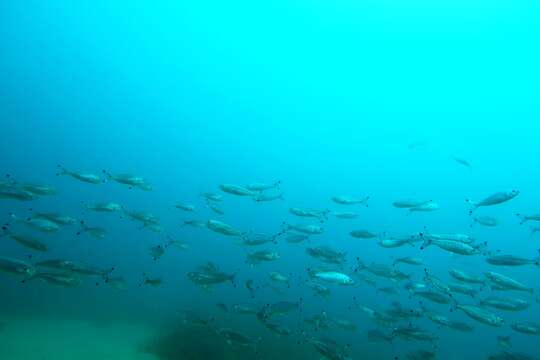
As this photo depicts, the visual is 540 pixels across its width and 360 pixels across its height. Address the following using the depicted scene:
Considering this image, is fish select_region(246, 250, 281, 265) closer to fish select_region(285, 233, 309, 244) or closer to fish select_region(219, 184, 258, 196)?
fish select_region(285, 233, 309, 244)

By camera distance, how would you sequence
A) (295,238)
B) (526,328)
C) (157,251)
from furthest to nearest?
(295,238)
(157,251)
(526,328)

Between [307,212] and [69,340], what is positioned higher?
[307,212]

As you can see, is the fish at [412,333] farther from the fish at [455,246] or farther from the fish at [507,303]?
the fish at [455,246]

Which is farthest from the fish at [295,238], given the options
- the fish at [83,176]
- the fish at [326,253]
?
the fish at [83,176]

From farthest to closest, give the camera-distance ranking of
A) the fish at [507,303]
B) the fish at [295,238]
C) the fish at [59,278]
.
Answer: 1. the fish at [295,238]
2. the fish at [507,303]
3. the fish at [59,278]

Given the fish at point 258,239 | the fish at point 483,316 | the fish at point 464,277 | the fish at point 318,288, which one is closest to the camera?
the fish at point 483,316

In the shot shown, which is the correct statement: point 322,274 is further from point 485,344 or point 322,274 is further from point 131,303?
point 485,344

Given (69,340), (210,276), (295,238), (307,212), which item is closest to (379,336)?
(295,238)

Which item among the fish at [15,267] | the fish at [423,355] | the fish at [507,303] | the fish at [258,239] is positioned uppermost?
the fish at [258,239]

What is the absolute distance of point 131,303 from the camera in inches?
961

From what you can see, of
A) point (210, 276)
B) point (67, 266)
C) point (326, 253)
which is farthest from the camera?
point (326, 253)

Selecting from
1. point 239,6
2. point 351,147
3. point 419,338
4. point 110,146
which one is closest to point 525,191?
point 351,147

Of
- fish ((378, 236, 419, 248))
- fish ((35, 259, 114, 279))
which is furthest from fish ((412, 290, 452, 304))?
fish ((35, 259, 114, 279))

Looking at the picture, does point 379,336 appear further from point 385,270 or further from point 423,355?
point 423,355
